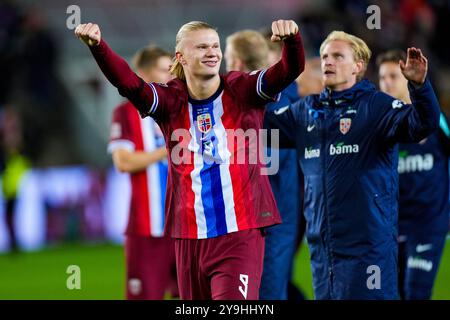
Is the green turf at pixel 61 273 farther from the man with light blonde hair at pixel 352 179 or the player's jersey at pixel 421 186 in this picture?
the man with light blonde hair at pixel 352 179

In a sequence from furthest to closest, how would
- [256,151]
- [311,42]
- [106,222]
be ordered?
[311,42] → [106,222] → [256,151]

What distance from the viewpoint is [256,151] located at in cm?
588

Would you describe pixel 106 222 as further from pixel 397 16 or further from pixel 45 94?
pixel 397 16

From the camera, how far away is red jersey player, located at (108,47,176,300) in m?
7.80

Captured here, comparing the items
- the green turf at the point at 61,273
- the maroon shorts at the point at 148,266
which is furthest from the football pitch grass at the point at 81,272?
the maroon shorts at the point at 148,266

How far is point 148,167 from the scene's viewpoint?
8.05 m

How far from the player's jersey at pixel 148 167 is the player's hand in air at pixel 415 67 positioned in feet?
9.09

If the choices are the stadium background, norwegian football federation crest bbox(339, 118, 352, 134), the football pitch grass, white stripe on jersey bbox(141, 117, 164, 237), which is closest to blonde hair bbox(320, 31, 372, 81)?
norwegian football federation crest bbox(339, 118, 352, 134)

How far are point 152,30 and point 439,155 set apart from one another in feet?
36.6

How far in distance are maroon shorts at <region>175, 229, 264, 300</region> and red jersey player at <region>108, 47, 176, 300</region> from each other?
6.42 feet

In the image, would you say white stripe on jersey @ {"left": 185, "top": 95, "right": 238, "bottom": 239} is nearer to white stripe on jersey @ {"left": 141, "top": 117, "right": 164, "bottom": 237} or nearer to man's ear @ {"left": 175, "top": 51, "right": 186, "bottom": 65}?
man's ear @ {"left": 175, "top": 51, "right": 186, "bottom": 65}

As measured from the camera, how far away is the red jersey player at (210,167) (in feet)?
18.7

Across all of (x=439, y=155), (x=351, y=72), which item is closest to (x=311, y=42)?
(x=439, y=155)
